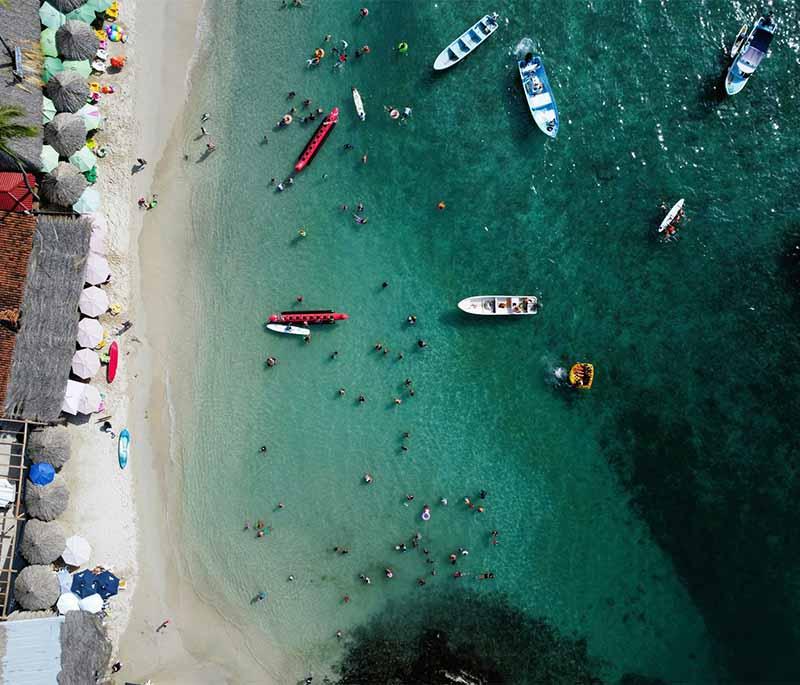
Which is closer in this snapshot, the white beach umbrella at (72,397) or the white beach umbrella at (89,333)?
the white beach umbrella at (72,397)

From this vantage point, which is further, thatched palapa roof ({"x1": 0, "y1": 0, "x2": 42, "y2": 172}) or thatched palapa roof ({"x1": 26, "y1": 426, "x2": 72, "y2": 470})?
thatched palapa roof ({"x1": 26, "y1": 426, "x2": 72, "y2": 470})

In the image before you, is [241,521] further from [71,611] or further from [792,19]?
[792,19]

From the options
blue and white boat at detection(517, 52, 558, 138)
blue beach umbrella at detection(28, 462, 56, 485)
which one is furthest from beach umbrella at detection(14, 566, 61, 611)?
blue and white boat at detection(517, 52, 558, 138)

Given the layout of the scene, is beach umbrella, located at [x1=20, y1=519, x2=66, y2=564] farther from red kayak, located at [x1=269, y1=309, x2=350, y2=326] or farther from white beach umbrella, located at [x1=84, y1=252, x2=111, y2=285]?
red kayak, located at [x1=269, y1=309, x2=350, y2=326]

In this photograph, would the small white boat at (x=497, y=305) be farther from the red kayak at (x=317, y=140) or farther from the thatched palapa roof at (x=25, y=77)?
the thatched palapa roof at (x=25, y=77)

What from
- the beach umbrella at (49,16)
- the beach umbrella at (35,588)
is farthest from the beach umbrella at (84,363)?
the beach umbrella at (49,16)

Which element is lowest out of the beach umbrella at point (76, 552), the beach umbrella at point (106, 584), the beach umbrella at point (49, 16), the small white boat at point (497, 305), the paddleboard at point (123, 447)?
the beach umbrella at point (106, 584)
